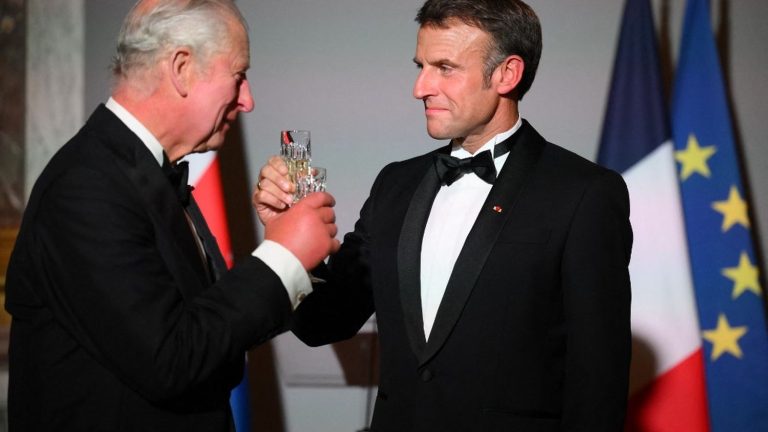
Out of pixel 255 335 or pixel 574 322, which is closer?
pixel 255 335

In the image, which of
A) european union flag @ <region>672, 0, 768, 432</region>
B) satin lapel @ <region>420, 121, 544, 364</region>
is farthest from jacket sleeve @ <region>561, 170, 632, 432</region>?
european union flag @ <region>672, 0, 768, 432</region>

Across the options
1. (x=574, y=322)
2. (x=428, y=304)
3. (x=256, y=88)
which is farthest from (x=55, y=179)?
(x=256, y=88)

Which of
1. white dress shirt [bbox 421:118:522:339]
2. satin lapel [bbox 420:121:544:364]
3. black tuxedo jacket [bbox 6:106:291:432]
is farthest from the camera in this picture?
white dress shirt [bbox 421:118:522:339]

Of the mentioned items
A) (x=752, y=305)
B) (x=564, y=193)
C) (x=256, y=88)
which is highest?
(x=256, y=88)

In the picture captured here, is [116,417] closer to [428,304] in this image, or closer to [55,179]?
[55,179]

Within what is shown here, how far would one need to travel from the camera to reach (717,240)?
3.54 m

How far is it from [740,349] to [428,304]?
186 cm

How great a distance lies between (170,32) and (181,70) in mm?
80

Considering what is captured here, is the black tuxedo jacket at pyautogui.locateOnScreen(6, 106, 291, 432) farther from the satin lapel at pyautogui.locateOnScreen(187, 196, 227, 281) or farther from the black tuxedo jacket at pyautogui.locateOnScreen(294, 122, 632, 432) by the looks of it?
the black tuxedo jacket at pyautogui.locateOnScreen(294, 122, 632, 432)

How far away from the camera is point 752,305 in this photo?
349cm

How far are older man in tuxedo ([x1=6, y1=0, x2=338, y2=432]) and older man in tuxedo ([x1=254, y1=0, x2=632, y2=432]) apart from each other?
34 centimetres

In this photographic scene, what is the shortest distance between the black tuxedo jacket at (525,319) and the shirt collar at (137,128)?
841mm

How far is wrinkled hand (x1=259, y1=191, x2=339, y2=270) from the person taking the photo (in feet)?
5.36

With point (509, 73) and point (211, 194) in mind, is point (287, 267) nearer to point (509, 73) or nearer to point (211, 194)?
point (509, 73)
